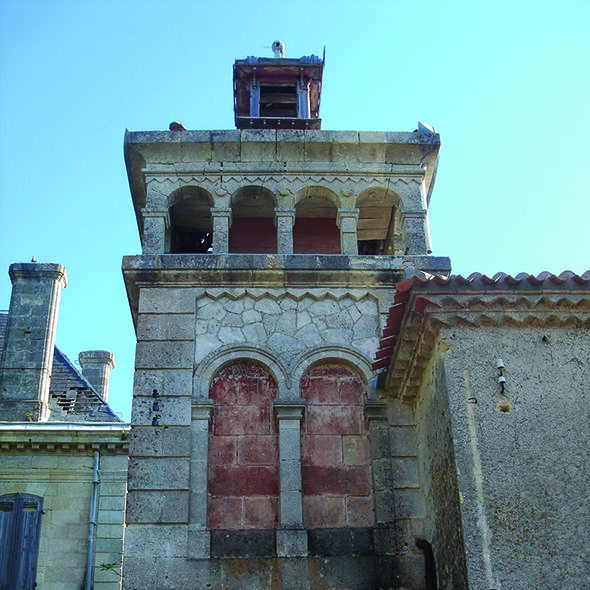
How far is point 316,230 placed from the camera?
13922mm

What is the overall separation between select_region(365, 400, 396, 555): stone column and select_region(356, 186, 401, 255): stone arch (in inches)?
129

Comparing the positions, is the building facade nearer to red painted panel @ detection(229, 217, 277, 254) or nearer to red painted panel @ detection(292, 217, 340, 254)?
red painted panel @ detection(229, 217, 277, 254)

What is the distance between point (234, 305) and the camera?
11.6 metres

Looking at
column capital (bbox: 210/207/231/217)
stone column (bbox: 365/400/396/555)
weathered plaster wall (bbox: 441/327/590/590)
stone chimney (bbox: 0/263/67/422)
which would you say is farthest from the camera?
stone chimney (bbox: 0/263/67/422)

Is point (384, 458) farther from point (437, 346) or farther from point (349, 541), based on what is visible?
point (437, 346)

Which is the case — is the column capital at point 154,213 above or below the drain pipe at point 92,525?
above

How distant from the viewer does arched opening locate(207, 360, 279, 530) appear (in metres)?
10.4

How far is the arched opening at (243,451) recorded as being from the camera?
10.4m

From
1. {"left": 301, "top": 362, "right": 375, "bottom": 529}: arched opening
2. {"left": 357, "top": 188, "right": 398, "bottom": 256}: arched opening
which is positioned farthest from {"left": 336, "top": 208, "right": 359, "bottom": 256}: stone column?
{"left": 301, "top": 362, "right": 375, "bottom": 529}: arched opening

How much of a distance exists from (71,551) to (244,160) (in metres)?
7.30

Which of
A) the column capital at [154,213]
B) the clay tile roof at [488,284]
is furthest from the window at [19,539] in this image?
the clay tile roof at [488,284]

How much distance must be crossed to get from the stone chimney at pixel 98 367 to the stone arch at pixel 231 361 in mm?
10896

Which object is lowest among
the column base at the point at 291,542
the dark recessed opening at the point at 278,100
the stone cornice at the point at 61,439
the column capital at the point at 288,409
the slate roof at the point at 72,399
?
the column base at the point at 291,542

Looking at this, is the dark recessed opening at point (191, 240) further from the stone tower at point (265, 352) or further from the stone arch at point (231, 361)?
the stone arch at point (231, 361)
